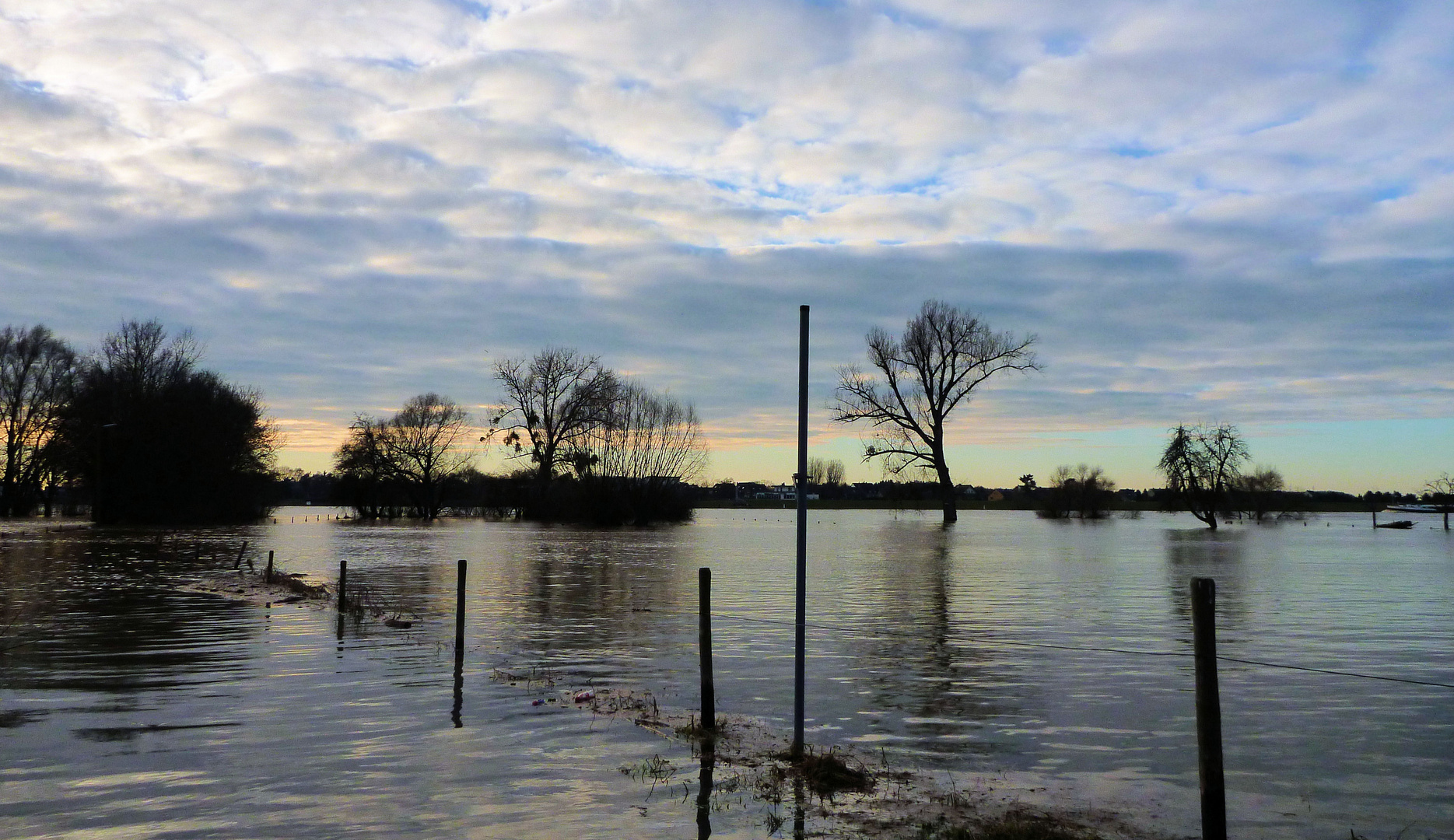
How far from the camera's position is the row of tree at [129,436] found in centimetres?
7531

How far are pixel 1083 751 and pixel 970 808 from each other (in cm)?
267

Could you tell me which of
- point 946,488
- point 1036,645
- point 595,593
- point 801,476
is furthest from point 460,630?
point 946,488

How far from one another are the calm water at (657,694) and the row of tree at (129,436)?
50.8 meters

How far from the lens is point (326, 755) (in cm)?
912

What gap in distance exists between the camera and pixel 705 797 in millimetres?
7914

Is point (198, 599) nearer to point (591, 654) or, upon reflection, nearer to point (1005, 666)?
point (591, 654)

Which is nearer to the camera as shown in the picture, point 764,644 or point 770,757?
point 770,757

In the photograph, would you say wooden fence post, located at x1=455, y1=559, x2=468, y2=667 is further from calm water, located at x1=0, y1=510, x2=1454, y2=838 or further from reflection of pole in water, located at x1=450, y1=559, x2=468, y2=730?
calm water, located at x1=0, y1=510, x2=1454, y2=838

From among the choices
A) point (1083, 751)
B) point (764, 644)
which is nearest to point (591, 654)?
point (764, 644)

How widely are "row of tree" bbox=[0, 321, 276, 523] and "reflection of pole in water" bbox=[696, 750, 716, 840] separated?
70.0 meters

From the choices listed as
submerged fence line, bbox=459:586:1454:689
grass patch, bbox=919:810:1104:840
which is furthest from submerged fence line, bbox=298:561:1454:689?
grass patch, bbox=919:810:1104:840

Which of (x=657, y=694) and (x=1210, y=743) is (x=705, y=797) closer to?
(x=1210, y=743)

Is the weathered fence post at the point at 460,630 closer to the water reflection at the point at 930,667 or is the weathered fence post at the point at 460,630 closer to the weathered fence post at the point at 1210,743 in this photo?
the water reflection at the point at 930,667

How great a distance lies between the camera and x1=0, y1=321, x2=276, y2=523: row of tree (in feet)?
247
